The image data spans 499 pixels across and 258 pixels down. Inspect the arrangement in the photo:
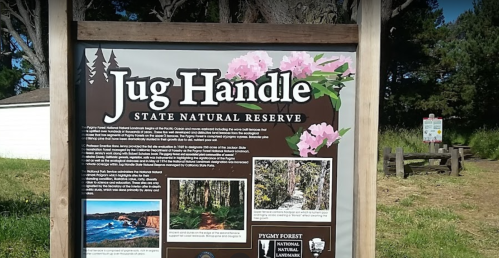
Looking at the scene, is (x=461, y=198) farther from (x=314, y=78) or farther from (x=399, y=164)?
(x=314, y=78)

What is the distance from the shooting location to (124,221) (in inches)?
108

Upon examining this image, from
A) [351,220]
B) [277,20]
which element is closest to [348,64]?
[351,220]

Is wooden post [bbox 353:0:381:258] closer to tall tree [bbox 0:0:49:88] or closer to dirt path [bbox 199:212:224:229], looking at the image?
dirt path [bbox 199:212:224:229]

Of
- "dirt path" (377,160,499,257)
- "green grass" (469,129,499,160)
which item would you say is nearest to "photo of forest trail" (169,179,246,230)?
"dirt path" (377,160,499,257)

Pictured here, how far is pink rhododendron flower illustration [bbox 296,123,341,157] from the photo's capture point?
8.98 ft

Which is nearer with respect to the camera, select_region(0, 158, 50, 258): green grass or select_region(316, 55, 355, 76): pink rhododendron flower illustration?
select_region(316, 55, 355, 76): pink rhododendron flower illustration

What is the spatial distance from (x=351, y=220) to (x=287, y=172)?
47 cm

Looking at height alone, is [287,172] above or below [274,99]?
below

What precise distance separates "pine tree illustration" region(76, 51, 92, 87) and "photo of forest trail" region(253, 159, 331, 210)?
107 cm

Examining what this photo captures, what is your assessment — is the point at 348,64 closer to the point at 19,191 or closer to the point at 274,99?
the point at 274,99

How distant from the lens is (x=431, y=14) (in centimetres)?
3759

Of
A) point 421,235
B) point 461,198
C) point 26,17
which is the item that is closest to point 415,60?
point 26,17

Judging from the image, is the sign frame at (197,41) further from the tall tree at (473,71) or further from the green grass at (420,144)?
the tall tree at (473,71)

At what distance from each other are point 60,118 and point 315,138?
1.42 meters
